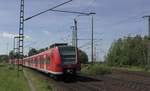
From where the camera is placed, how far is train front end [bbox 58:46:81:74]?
35.7 meters

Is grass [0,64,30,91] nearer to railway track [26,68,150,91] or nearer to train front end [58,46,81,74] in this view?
railway track [26,68,150,91]

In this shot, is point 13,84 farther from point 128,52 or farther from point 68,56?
point 128,52

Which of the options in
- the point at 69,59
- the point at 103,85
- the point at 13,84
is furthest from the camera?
the point at 69,59

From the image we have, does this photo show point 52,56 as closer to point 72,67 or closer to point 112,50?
point 72,67

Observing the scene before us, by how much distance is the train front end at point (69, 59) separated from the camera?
35688 millimetres

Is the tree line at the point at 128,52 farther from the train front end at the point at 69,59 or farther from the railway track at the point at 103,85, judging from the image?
→ the train front end at the point at 69,59

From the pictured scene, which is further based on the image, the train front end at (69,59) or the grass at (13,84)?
the train front end at (69,59)

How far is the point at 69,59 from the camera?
36.2 meters

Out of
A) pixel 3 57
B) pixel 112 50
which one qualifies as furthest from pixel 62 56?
pixel 3 57

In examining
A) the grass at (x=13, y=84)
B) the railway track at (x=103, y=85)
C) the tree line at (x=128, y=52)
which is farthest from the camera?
the tree line at (x=128, y=52)

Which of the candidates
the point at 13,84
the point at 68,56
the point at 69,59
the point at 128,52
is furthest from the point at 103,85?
the point at 128,52

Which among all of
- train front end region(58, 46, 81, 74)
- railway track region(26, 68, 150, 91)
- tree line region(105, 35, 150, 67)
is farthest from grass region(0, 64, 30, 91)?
tree line region(105, 35, 150, 67)

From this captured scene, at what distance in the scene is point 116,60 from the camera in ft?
310

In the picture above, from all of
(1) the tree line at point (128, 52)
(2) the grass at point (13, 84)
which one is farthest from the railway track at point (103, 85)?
(1) the tree line at point (128, 52)
